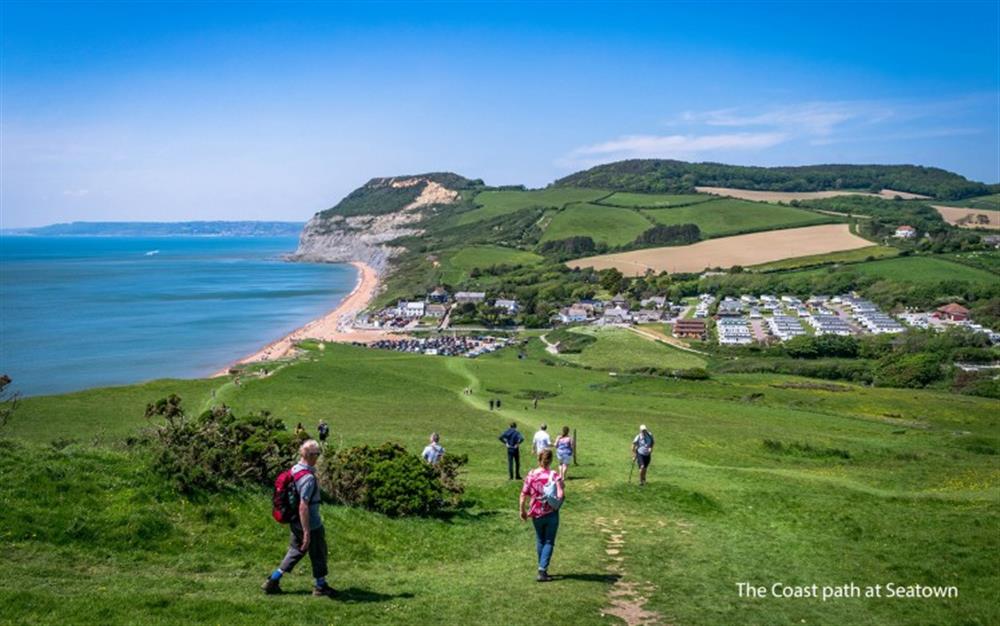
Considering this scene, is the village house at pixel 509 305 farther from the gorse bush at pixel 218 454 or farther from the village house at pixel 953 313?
the gorse bush at pixel 218 454

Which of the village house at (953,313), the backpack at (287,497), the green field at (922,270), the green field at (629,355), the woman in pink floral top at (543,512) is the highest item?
the backpack at (287,497)

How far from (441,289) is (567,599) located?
14108 cm

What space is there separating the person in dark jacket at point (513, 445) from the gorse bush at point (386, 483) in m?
3.57

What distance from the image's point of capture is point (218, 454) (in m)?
14.8

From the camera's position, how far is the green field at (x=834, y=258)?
478 feet

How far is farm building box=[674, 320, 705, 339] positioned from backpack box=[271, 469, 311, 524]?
91166 millimetres

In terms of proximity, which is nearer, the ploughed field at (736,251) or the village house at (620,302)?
the village house at (620,302)

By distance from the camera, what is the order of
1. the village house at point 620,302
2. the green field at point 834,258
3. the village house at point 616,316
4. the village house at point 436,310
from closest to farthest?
1. the village house at point 616,316
2. the village house at point 620,302
3. the village house at point 436,310
4. the green field at point 834,258

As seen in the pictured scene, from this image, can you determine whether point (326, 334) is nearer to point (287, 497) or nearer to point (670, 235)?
point (287, 497)

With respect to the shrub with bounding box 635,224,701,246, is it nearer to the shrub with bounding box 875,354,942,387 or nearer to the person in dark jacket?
the shrub with bounding box 875,354,942,387

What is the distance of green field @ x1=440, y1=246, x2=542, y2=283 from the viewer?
170250 mm

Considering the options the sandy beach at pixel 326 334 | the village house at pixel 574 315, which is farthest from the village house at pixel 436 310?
the village house at pixel 574 315

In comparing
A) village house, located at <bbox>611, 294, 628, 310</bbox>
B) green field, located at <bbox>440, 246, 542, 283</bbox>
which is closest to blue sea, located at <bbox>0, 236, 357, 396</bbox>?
green field, located at <bbox>440, 246, 542, 283</bbox>

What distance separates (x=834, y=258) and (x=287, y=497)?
15621 cm
